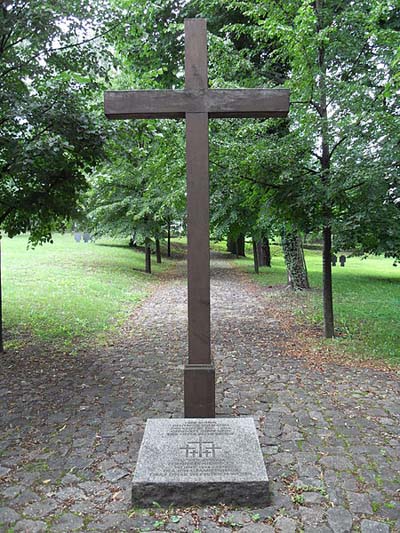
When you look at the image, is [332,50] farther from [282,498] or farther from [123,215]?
[123,215]

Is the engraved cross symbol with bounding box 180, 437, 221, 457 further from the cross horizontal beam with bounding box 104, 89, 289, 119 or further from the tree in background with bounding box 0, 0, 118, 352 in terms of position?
the tree in background with bounding box 0, 0, 118, 352

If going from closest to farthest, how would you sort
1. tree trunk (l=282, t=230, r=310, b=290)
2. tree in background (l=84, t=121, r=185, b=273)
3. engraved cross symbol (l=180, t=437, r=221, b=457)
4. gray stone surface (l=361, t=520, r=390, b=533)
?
gray stone surface (l=361, t=520, r=390, b=533), engraved cross symbol (l=180, t=437, r=221, b=457), tree in background (l=84, t=121, r=185, b=273), tree trunk (l=282, t=230, r=310, b=290)

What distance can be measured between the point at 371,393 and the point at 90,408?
10.8 feet

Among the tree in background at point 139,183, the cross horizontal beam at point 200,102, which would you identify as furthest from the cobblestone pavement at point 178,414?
the tree in background at point 139,183

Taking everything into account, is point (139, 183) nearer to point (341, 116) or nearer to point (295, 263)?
point (295, 263)

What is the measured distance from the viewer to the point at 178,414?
4.75 meters

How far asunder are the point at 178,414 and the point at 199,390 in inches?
39.0

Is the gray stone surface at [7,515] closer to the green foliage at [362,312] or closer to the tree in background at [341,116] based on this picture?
the tree in background at [341,116]

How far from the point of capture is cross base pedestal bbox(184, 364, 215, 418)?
12.8 ft

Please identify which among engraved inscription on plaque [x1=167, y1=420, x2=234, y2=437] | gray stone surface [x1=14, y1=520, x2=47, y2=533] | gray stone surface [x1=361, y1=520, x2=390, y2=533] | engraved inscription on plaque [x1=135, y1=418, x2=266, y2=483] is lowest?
gray stone surface [x1=14, y1=520, x2=47, y2=533]

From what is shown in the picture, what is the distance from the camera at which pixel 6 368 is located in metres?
6.28

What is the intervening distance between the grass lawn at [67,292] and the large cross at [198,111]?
169 inches

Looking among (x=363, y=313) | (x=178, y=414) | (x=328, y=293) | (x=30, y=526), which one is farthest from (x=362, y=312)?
(x=30, y=526)

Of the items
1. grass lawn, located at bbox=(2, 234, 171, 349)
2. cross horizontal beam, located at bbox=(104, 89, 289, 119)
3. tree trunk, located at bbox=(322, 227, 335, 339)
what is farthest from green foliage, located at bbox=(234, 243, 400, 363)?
cross horizontal beam, located at bbox=(104, 89, 289, 119)
